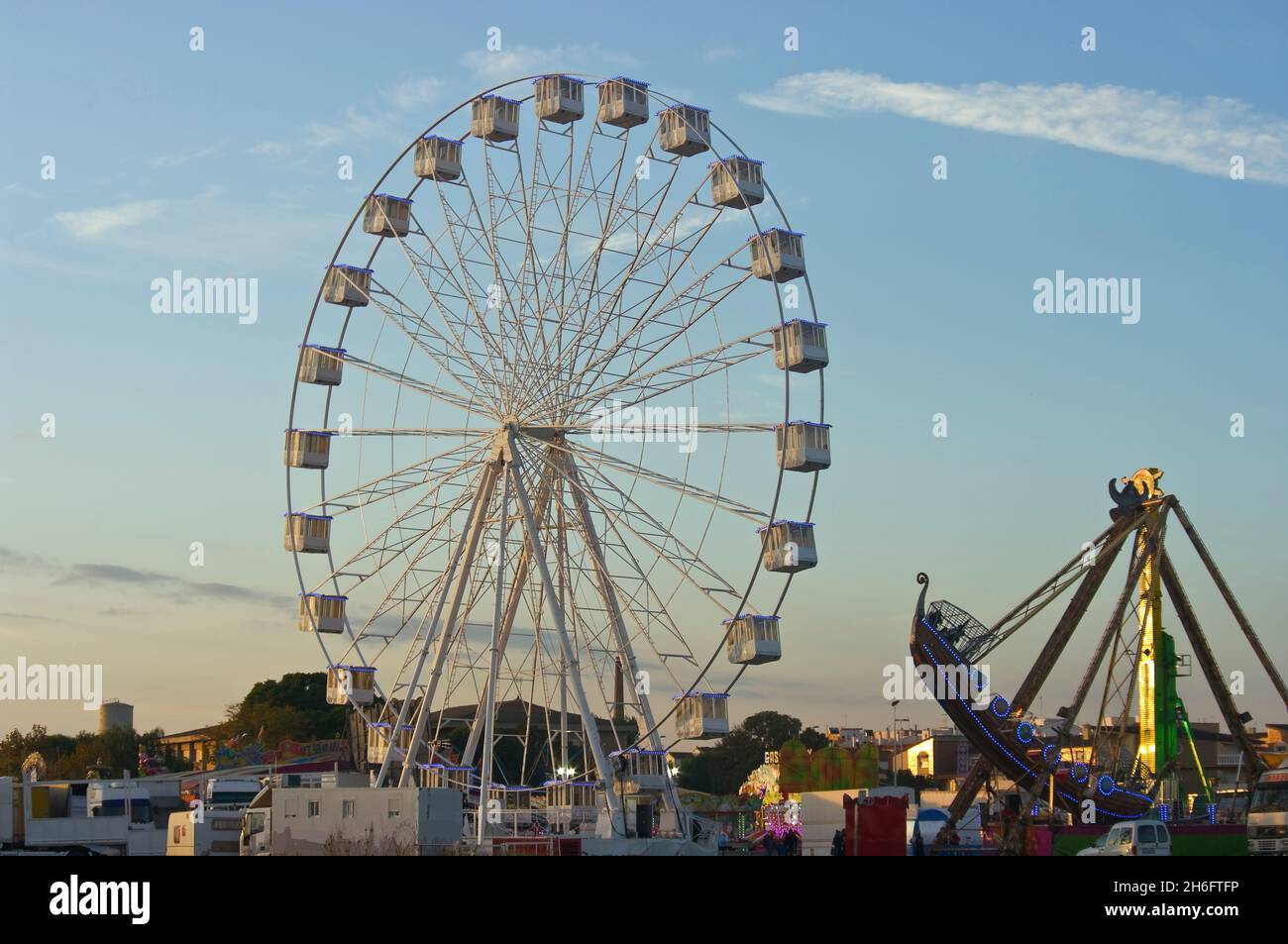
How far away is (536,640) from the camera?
52.8 m

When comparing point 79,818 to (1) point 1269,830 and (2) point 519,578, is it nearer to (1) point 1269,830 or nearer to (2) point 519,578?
(2) point 519,578

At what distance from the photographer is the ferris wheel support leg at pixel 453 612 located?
169 ft

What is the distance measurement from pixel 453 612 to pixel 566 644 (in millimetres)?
3690

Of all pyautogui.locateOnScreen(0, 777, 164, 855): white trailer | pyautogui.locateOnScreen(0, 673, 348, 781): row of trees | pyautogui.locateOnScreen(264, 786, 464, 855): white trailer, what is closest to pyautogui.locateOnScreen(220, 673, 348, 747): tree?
pyautogui.locateOnScreen(0, 673, 348, 781): row of trees

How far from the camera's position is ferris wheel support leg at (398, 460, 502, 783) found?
5166 cm

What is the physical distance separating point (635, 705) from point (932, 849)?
9.85 m

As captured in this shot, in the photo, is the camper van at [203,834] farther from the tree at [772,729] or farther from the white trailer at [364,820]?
the tree at [772,729]

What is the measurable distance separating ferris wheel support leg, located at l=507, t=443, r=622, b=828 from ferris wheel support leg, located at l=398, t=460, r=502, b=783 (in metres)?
1.16

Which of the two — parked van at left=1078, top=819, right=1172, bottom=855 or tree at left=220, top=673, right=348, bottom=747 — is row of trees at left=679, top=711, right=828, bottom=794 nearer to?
tree at left=220, top=673, right=348, bottom=747

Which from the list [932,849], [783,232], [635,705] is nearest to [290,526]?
[635,705]

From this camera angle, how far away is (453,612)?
5197 cm

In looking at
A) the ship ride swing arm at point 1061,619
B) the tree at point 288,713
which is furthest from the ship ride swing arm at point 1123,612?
the tree at point 288,713

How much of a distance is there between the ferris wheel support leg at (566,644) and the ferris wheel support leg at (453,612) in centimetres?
116
